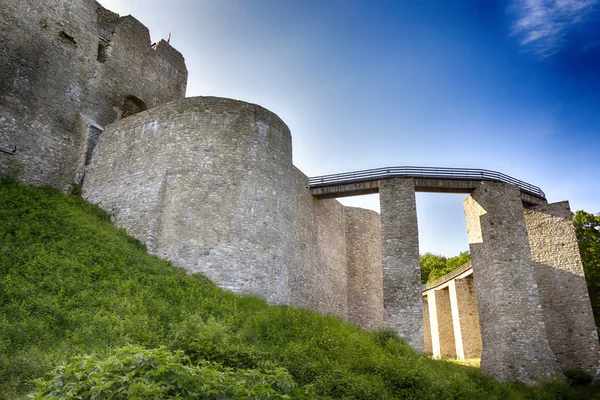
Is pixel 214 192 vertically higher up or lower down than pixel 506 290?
higher up

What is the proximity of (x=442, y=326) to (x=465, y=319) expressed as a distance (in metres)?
2.69

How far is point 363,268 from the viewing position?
79.3 feet

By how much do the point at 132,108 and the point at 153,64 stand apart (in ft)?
9.23

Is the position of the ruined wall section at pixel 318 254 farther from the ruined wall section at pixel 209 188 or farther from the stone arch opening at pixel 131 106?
the stone arch opening at pixel 131 106

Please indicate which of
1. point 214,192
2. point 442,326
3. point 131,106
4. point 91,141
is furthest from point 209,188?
point 442,326

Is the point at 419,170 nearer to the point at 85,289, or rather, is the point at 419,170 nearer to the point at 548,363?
the point at 548,363

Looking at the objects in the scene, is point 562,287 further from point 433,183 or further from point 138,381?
point 138,381

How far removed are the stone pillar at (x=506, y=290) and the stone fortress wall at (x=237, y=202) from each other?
48mm

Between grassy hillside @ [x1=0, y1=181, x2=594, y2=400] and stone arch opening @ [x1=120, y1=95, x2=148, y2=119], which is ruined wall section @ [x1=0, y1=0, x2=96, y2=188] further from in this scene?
grassy hillside @ [x1=0, y1=181, x2=594, y2=400]

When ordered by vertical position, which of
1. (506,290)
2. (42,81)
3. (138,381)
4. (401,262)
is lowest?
(138,381)

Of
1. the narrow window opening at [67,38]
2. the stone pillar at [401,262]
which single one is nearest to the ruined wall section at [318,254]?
the stone pillar at [401,262]

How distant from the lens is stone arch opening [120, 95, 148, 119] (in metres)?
22.7

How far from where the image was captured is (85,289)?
37.7 ft

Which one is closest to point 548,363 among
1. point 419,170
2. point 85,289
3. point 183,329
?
point 419,170
